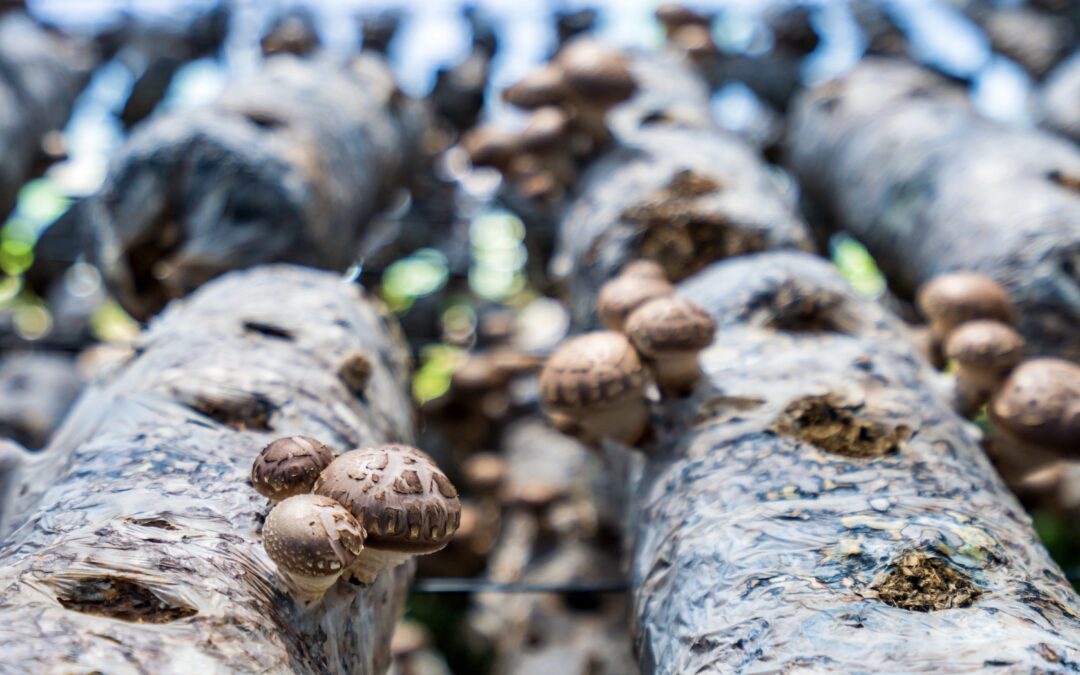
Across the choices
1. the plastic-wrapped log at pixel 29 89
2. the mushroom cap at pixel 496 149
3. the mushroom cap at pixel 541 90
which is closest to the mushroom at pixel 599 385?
the mushroom cap at pixel 541 90

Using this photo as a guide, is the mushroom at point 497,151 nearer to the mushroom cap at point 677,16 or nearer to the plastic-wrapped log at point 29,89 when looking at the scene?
the mushroom cap at point 677,16

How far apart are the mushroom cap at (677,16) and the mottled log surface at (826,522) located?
3.85 meters

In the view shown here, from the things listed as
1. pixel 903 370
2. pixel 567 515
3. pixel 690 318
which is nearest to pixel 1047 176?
pixel 903 370

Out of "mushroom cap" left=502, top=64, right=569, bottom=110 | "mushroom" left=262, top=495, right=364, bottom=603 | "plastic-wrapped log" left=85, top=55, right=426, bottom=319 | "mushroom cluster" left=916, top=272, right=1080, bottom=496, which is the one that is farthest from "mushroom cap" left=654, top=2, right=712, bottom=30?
"mushroom" left=262, top=495, right=364, bottom=603

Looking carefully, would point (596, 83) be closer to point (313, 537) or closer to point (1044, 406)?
point (1044, 406)

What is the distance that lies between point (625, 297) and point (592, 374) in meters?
0.41

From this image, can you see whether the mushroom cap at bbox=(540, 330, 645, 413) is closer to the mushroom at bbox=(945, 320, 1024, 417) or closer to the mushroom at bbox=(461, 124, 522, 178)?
the mushroom at bbox=(945, 320, 1024, 417)

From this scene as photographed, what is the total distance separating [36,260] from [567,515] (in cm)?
408

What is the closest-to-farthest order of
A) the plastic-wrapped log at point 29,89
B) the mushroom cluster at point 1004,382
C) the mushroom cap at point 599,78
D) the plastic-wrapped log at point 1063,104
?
the mushroom cluster at point 1004,382
the mushroom cap at point 599,78
the plastic-wrapped log at point 1063,104
the plastic-wrapped log at point 29,89

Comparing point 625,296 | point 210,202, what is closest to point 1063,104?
point 625,296

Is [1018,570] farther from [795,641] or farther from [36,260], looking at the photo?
[36,260]

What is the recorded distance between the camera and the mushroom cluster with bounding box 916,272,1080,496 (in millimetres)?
2236

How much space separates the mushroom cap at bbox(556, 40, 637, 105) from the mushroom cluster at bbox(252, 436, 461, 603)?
87.1 inches

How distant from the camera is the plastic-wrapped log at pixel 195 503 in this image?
4.80 feet
